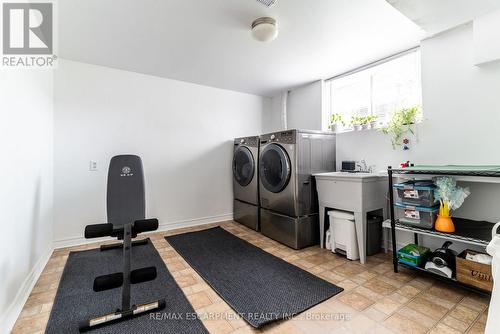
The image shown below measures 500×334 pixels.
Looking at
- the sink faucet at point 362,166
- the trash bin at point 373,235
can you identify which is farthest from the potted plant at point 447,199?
the sink faucet at point 362,166

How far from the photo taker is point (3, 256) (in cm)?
139

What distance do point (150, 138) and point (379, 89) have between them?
3236 millimetres

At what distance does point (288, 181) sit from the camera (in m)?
2.75

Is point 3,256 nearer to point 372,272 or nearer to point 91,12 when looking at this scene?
point 91,12

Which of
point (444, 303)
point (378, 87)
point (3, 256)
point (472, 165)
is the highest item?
point (378, 87)

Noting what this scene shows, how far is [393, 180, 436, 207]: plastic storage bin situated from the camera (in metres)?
1.92

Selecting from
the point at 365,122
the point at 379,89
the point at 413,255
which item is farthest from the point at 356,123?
the point at 413,255

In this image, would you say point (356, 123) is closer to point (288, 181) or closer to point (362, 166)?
point (362, 166)

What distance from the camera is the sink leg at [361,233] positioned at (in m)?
2.24

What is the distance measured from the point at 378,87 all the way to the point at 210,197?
2.97 meters

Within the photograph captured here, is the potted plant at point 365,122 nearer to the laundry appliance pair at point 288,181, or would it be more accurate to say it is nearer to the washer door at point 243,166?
the laundry appliance pair at point 288,181

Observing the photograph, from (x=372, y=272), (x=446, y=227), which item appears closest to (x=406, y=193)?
(x=446, y=227)

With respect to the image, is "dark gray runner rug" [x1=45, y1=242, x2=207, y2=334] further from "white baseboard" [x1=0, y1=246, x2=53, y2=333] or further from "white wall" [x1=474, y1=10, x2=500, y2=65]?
"white wall" [x1=474, y1=10, x2=500, y2=65]

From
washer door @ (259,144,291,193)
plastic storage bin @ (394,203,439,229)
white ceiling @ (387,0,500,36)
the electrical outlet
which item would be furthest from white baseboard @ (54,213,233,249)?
white ceiling @ (387,0,500,36)
